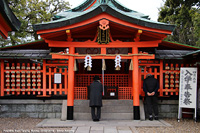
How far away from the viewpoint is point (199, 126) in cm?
709

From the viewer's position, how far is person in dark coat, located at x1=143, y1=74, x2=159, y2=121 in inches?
313

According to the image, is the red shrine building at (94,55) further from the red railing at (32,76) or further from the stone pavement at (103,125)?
the stone pavement at (103,125)

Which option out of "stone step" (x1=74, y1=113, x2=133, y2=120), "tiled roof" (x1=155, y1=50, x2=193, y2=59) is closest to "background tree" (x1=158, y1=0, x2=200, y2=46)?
"tiled roof" (x1=155, y1=50, x2=193, y2=59)

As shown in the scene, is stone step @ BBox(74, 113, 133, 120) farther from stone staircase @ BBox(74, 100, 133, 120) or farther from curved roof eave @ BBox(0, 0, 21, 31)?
curved roof eave @ BBox(0, 0, 21, 31)

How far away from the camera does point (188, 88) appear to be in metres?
7.82

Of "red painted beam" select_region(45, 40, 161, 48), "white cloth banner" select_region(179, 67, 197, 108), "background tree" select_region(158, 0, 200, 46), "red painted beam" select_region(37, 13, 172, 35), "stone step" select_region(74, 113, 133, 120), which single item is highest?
"background tree" select_region(158, 0, 200, 46)

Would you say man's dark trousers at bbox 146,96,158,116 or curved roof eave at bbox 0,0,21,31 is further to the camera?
man's dark trousers at bbox 146,96,158,116

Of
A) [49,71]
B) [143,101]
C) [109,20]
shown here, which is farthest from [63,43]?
[143,101]

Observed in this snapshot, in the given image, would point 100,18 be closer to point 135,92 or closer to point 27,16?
point 135,92

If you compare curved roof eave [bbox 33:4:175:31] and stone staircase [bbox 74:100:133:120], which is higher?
curved roof eave [bbox 33:4:175:31]

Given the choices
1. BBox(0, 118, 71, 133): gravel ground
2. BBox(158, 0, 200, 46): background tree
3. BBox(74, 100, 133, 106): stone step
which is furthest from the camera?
BBox(158, 0, 200, 46): background tree

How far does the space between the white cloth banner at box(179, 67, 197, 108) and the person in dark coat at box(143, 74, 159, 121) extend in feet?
3.57

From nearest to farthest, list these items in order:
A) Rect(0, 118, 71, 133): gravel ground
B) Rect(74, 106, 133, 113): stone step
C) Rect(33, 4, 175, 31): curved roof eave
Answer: Rect(0, 118, 71, 133): gravel ground
Rect(33, 4, 175, 31): curved roof eave
Rect(74, 106, 133, 113): stone step

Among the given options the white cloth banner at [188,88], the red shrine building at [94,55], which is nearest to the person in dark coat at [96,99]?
the red shrine building at [94,55]
